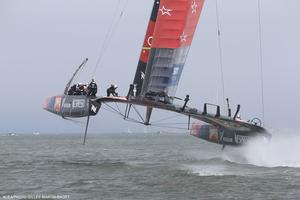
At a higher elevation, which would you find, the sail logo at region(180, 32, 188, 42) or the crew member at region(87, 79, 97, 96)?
the sail logo at region(180, 32, 188, 42)

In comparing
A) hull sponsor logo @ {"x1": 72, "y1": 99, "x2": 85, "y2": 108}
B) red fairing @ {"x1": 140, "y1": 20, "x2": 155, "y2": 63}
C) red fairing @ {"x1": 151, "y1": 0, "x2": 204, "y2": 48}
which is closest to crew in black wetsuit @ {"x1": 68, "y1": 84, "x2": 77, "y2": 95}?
hull sponsor logo @ {"x1": 72, "y1": 99, "x2": 85, "y2": 108}

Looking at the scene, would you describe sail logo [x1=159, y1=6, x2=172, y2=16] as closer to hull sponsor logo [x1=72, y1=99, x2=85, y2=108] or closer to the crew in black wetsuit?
hull sponsor logo [x1=72, y1=99, x2=85, y2=108]

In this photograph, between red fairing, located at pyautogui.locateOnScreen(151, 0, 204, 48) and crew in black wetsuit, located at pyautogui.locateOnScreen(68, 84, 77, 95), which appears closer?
red fairing, located at pyautogui.locateOnScreen(151, 0, 204, 48)

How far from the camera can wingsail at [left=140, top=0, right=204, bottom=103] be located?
20.7 metres

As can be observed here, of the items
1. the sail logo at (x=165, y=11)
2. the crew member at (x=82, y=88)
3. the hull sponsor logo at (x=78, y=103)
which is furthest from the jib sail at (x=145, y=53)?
the sail logo at (x=165, y=11)

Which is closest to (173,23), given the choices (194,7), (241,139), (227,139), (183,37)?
(183,37)

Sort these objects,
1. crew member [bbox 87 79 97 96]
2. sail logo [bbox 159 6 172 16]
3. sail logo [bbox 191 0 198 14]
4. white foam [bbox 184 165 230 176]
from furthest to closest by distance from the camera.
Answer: crew member [bbox 87 79 97 96]
sail logo [bbox 191 0 198 14]
white foam [bbox 184 165 230 176]
sail logo [bbox 159 6 172 16]

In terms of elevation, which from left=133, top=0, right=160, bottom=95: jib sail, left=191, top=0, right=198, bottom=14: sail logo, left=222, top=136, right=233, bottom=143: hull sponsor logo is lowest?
left=222, top=136, right=233, bottom=143: hull sponsor logo

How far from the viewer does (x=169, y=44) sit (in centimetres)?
2094

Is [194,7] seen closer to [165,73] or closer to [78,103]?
[165,73]

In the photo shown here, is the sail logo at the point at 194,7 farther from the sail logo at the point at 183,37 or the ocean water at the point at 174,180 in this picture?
the ocean water at the point at 174,180

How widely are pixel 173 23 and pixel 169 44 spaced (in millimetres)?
735

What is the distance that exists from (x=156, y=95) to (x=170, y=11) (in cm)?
286

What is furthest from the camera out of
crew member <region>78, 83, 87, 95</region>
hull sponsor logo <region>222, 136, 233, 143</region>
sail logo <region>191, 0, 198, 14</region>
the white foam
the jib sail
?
hull sponsor logo <region>222, 136, 233, 143</region>
